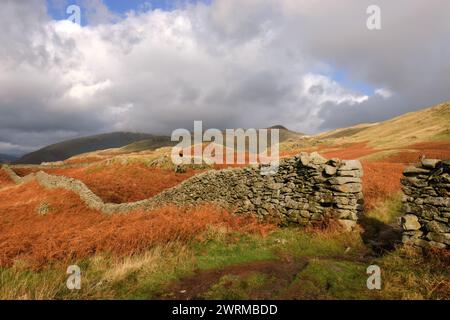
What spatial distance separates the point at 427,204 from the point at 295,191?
16.8ft

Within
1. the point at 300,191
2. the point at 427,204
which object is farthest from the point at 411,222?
the point at 300,191

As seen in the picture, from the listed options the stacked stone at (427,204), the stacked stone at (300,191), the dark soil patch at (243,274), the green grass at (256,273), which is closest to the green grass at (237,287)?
the green grass at (256,273)

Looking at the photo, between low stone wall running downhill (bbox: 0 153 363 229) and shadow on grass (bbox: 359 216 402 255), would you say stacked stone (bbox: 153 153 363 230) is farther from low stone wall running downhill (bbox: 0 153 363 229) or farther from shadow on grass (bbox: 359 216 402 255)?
shadow on grass (bbox: 359 216 402 255)

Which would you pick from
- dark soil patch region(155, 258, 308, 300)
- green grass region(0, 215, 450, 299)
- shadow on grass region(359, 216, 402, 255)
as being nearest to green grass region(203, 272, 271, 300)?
green grass region(0, 215, 450, 299)

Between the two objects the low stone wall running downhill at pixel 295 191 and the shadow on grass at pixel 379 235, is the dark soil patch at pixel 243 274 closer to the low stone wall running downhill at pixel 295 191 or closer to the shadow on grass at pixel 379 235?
the shadow on grass at pixel 379 235

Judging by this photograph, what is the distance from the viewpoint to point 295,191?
12750mm

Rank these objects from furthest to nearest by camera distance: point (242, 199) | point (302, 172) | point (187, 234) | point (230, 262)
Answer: point (242, 199)
point (302, 172)
point (187, 234)
point (230, 262)

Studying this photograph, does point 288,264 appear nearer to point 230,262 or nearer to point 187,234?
point 230,262

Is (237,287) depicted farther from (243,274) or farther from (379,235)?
(379,235)

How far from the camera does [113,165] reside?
1861 inches

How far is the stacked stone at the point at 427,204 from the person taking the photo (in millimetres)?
7988

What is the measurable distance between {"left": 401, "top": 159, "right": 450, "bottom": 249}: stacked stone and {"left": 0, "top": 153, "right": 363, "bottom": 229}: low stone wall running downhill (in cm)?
244
